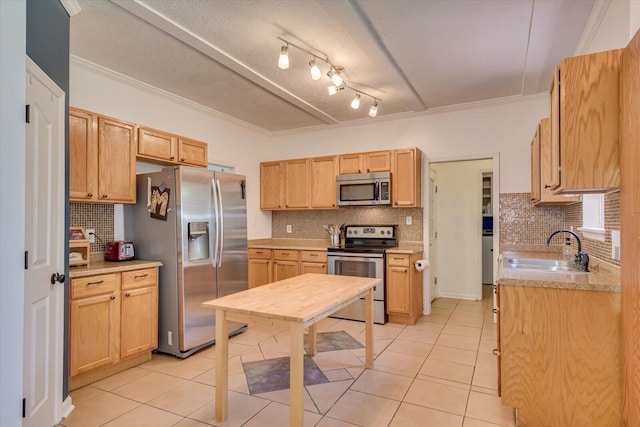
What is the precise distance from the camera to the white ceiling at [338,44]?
237 cm

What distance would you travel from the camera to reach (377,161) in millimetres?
4598

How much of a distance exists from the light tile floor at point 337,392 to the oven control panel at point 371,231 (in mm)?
Result: 1525

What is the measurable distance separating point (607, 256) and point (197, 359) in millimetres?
3324

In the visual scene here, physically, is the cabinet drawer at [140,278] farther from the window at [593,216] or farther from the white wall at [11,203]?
the window at [593,216]

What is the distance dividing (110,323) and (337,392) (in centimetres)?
187

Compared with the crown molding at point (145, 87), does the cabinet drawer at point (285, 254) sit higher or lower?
lower

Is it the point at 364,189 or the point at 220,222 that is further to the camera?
the point at 364,189

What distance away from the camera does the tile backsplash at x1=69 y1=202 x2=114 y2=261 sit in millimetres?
3041

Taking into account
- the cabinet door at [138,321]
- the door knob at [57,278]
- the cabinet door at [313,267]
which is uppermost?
the door knob at [57,278]

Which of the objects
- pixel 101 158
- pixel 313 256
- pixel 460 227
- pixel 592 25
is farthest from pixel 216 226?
pixel 460 227

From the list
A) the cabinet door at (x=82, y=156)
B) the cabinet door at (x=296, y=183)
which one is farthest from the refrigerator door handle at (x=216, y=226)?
the cabinet door at (x=296, y=183)

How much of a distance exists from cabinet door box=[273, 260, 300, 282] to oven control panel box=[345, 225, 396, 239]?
2.97 ft

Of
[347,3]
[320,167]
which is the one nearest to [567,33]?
[347,3]

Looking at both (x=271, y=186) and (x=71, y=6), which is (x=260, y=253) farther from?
(x=71, y=6)
